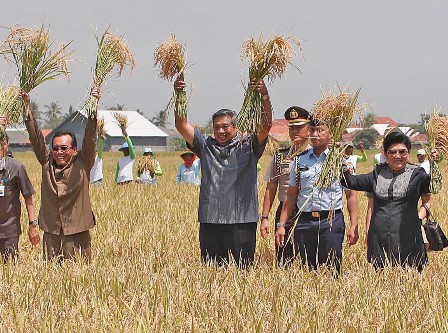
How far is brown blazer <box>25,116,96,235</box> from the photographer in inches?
210

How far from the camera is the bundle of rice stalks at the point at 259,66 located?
511 centimetres

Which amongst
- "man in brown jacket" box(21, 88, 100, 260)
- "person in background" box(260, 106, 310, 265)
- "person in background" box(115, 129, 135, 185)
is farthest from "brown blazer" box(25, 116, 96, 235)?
"person in background" box(115, 129, 135, 185)

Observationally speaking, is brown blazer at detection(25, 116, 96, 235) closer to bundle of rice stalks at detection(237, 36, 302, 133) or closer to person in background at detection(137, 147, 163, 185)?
bundle of rice stalks at detection(237, 36, 302, 133)

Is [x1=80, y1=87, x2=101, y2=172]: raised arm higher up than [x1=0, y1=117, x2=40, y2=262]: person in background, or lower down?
higher up

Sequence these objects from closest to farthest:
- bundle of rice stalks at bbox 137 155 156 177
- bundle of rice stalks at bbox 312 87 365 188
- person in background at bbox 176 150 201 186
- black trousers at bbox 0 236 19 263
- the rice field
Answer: the rice field, bundle of rice stalks at bbox 312 87 365 188, black trousers at bbox 0 236 19 263, person in background at bbox 176 150 201 186, bundle of rice stalks at bbox 137 155 156 177

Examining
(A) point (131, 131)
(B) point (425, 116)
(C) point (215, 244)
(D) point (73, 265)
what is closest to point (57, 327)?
(D) point (73, 265)

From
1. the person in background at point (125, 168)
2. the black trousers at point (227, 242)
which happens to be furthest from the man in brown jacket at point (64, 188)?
the person in background at point (125, 168)

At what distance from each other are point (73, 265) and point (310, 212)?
1790 mm

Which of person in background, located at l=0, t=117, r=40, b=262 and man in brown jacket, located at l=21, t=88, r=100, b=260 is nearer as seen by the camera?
man in brown jacket, located at l=21, t=88, r=100, b=260

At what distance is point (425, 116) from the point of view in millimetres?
5551

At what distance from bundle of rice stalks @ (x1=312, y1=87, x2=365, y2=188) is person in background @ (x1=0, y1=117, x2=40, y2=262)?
2.40 meters

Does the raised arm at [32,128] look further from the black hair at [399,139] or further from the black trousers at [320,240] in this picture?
the black hair at [399,139]

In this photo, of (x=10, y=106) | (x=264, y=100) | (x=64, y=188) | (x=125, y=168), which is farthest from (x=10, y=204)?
(x=125, y=168)

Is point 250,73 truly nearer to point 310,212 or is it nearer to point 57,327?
point 310,212
